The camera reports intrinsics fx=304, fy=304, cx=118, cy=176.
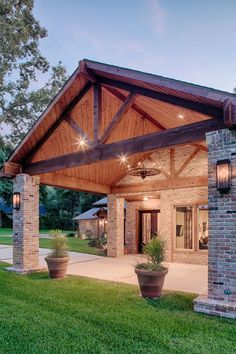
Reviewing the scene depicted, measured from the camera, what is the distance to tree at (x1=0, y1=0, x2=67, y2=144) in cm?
1596

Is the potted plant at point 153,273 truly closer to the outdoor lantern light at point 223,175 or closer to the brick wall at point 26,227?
the outdoor lantern light at point 223,175

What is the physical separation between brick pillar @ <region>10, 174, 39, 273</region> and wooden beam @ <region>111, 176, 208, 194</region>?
4363 mm

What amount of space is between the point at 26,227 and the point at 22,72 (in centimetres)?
1196

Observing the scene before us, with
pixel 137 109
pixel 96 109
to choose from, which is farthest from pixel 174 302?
pixel 137 109

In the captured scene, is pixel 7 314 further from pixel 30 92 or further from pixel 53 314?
pixel 30 92

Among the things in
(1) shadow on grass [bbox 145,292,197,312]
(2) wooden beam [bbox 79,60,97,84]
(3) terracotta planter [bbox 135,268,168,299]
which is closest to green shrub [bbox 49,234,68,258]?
(3) terracotta planter [bbox 135,268,168,299]

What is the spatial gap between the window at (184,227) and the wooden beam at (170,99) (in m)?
5.95

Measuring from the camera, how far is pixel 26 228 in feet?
29.2

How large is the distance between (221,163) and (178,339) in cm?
286

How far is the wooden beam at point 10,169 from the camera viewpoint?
8.98m

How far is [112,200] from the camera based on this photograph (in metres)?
13.1

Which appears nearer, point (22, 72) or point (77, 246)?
point (22, 72)

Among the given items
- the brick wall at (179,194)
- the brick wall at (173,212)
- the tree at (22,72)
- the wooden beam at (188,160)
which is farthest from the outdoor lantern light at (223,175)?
the tree at (22,72)

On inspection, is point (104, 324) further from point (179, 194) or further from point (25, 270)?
point (179, 194)
